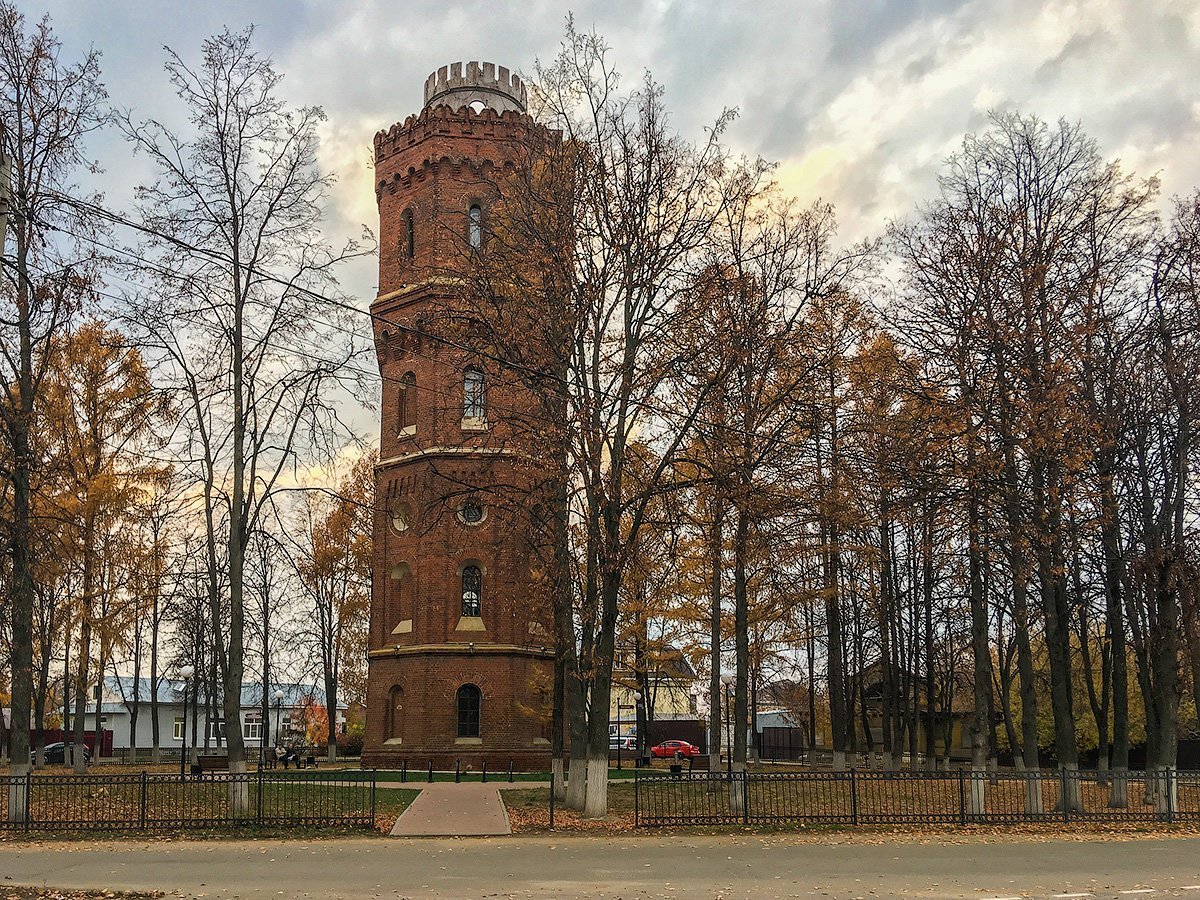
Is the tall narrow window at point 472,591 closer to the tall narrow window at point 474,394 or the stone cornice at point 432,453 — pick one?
the stone cornice at point 432,453

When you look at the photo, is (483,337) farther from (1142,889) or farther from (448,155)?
(448,155)

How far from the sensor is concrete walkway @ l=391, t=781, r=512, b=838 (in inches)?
686

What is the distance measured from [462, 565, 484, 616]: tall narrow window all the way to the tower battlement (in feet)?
49.2

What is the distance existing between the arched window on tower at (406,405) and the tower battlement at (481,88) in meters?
9.26

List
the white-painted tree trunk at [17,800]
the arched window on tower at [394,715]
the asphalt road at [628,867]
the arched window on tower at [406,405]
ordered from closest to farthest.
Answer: the asphalt road at [628,867]
the white-painted tree trunk at [17,800]
the arched window on tower at [394,715]
the arched window on tower at [406,405]

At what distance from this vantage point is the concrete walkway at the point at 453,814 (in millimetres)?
17422

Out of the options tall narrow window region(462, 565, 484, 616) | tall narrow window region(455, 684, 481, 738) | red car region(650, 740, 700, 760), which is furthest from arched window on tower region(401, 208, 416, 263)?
red car region(650, 740, 700, 760)

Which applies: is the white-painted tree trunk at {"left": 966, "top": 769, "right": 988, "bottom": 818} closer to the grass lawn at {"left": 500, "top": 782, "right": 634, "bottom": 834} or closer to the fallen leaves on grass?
the grass lawn at {"left": 500, "top": 782, "right": 634, "bottom": 834}

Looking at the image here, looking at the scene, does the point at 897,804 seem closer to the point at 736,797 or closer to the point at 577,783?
the point at 736,797

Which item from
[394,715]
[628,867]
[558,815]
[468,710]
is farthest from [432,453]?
[628,867]

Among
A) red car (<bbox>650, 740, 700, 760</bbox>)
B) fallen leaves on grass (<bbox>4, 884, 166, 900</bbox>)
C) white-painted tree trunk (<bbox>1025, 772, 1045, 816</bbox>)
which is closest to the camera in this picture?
fallen leaves on grass (<bbox>4, 884, 166, 900</bbox>)

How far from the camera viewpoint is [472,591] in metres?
33.4

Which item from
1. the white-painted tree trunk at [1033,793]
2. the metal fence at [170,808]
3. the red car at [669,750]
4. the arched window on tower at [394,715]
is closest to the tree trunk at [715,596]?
the white-painted tree trunk at [1033,793]

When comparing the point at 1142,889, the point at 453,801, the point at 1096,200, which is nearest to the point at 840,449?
the point at 1096,200
